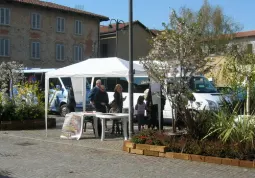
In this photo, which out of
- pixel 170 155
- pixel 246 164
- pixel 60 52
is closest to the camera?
pixel 246 164

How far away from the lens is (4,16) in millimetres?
40906

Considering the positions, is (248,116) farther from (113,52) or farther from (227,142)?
(113,52)

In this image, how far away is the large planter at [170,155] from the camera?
890 cm

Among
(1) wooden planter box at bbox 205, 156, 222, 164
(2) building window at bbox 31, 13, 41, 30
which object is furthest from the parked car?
(2) building window at bbox 31, 13, 41, 30

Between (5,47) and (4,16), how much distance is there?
290 cm

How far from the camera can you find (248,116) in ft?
31.9

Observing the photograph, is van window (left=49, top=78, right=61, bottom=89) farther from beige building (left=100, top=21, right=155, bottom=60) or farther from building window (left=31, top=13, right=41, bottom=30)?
beige building (left=100, top=21, right=155, bottom=60)

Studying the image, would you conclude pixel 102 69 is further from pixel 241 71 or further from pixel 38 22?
pixel 38 22

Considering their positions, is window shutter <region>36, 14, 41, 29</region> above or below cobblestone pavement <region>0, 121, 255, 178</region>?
above

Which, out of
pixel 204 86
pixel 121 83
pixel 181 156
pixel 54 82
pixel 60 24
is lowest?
pixel 181 156

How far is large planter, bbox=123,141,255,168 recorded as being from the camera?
890 centimetres

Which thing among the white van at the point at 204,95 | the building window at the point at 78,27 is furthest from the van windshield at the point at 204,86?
the building window at the point at 78,27

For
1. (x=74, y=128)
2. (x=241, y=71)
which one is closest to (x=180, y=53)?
(x=241, y=71)

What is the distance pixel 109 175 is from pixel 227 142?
292cm
